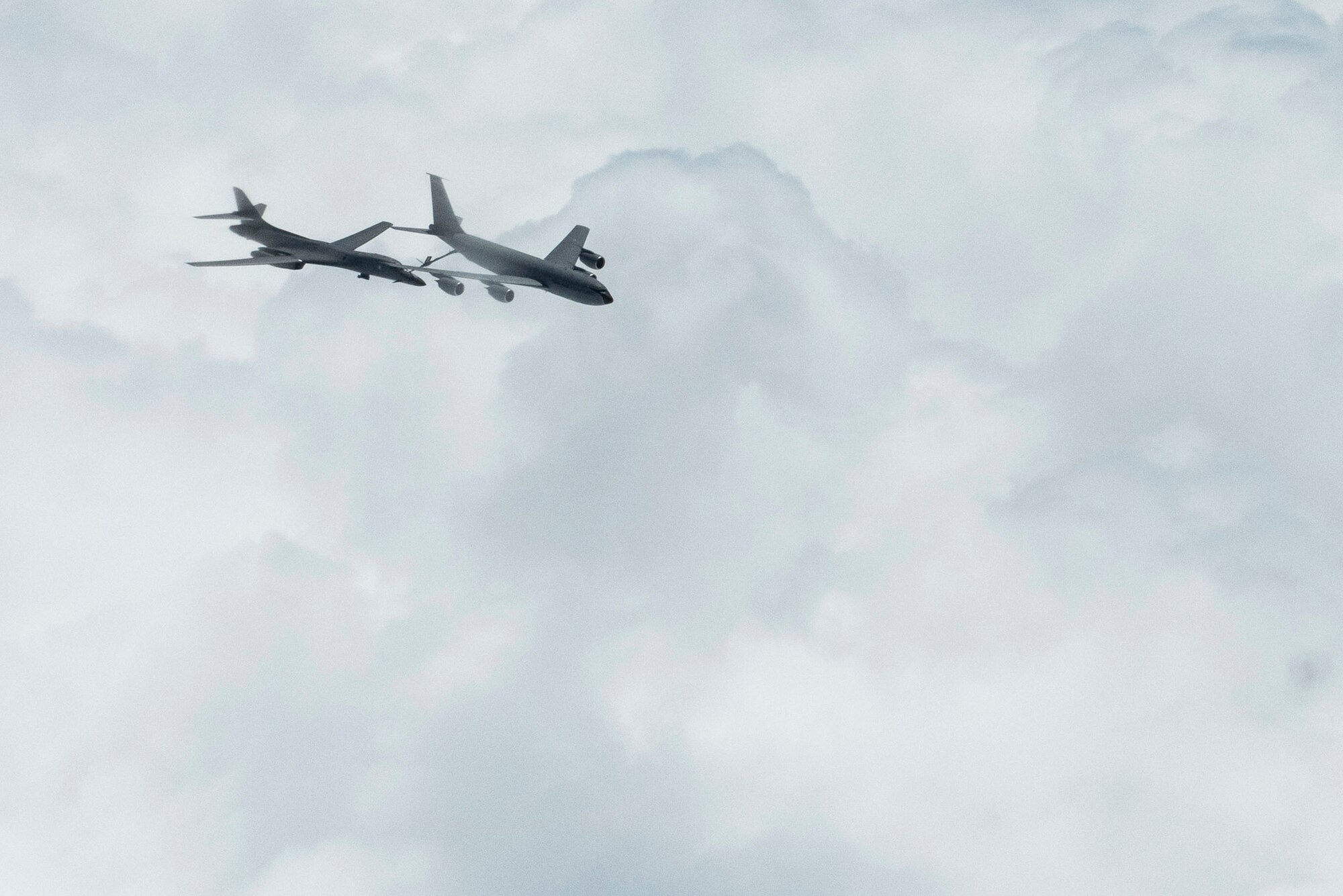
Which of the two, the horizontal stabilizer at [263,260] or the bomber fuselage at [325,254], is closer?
the horizontal stabilizer at [263,260]

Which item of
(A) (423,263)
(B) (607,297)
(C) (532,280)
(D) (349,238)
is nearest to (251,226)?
(D) (349,238)

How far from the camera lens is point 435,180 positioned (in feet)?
568

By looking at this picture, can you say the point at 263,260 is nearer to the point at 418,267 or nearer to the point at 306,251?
the point at 306,251

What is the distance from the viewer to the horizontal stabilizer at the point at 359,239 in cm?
15188

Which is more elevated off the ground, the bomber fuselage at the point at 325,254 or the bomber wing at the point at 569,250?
the bomber wing at the point at 569,250

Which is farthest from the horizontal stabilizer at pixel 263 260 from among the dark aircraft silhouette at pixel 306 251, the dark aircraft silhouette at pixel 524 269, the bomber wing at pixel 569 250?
the bomber wing at pixel 569 250

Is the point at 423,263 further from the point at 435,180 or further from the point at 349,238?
the point at 435,180

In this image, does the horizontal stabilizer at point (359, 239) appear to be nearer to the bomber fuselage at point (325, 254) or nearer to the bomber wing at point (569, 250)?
the bomber fuselage at point (325, 254)

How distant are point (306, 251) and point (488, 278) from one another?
80.0ft

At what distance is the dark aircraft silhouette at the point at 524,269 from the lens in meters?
146

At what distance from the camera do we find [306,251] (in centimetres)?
15075

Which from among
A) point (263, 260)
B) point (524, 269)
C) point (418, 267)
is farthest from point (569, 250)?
point (263, 260)

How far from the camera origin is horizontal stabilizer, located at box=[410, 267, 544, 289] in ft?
466

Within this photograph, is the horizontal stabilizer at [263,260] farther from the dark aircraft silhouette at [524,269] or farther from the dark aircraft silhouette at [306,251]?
the dark aircraft silhouette at [524,269]
